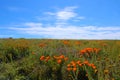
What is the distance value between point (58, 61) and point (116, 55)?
6.11ft

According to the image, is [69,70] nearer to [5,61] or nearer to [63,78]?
[63,78]

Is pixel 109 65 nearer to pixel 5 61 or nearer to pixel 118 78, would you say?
pixel 118 78

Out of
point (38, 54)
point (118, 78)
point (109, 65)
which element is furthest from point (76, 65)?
point (38, 54)

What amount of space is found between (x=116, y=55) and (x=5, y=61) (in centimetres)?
382

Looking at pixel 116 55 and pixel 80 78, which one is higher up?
pixel 116 55

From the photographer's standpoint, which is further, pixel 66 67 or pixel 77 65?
pixel 66 67

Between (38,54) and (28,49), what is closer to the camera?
(38,54)

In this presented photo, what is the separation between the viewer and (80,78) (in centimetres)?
602

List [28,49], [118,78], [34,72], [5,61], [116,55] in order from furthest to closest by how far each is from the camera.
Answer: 1. [28,49]
2. [5,61]
3. [116,55]
4. [34,72]
5. [118,78]

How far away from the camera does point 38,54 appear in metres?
7.58

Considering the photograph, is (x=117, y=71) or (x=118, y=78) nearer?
(x=118, y=78)

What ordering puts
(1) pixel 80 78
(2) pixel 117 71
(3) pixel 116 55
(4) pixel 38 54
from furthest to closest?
1. (4) pixel 38 54
2. (3) pixel 116 55
3. (1) pixel 80 78
4. (2) pixel 117 71

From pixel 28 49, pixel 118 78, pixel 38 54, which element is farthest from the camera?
pixel 28 49

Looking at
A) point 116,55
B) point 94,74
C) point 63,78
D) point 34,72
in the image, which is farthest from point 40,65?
point 116,55
